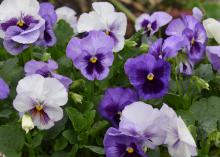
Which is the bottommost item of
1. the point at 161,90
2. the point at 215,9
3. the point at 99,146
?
the point at 215,9

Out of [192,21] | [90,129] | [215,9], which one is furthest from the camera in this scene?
[215,9]

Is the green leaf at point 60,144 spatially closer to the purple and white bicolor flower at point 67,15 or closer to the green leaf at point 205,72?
the green leaf at point 205,72

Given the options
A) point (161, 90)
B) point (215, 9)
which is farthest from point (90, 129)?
point (215, 9)

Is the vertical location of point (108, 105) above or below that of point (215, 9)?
above

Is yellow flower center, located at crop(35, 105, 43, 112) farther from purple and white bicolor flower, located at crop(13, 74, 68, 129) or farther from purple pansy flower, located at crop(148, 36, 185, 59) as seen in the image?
purple pansy flower, located at crop(148, 36, 185, 59)

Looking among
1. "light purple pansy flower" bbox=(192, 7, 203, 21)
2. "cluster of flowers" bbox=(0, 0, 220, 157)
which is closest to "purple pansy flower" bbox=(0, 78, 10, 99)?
"cluster of flowers" bbox=(0, 0, 220, 157)

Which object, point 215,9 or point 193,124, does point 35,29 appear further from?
point 215,9

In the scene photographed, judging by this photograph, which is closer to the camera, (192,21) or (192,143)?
(192,143)
